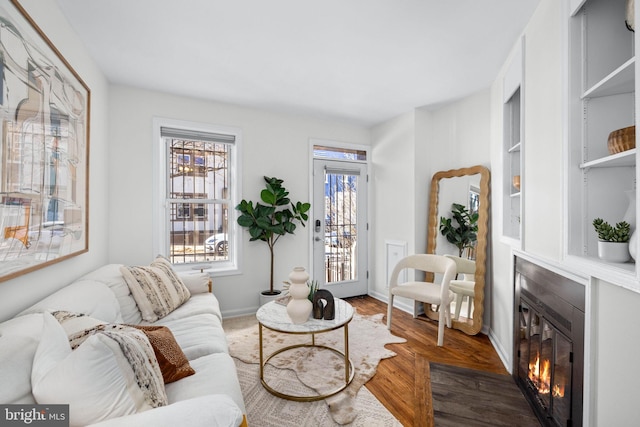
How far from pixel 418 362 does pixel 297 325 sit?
3.87 ft

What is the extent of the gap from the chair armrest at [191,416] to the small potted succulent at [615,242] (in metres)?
1.60

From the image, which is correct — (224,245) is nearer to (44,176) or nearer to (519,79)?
(44,176)

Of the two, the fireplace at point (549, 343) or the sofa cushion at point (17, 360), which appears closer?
the sofa cushion at point (17, 360)

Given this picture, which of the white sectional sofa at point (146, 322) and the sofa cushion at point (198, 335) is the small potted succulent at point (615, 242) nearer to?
the white sectional sofa at point (146, 322)

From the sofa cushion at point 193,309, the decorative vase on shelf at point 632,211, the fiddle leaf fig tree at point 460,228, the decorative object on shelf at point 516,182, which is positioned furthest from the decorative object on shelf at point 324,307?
the fiddle leaf fig tree at point 460,228

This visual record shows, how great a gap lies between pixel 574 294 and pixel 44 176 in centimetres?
283

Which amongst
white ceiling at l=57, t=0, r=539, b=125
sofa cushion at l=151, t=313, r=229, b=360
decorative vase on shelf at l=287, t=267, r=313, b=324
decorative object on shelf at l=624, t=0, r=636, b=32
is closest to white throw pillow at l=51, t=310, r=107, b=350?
sofa cushion at l=151, t=313, r=229, b=360

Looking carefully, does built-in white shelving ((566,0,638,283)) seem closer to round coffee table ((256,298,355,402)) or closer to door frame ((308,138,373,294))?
round coffee table ((256,298,355,402))

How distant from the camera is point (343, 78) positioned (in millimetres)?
2822

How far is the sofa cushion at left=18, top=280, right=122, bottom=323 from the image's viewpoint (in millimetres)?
→ 1430

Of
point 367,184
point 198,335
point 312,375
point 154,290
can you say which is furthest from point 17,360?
point 367,184

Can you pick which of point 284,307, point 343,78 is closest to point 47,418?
point 284,307

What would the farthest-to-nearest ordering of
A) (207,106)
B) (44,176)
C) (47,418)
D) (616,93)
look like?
(207,106) < (44,176) < (616,93) < (47,418)

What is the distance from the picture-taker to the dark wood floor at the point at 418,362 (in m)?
1.85
